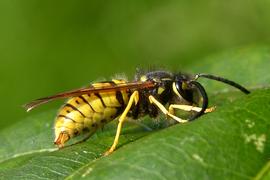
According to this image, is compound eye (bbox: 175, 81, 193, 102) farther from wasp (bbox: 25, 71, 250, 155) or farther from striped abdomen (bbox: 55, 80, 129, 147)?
striped abdomen (bbox: 55, 80, 129, 147)

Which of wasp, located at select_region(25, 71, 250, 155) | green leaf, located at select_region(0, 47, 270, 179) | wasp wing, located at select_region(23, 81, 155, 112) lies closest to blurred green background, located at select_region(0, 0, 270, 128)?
wasp, located at select_region(25, 71, 250, 155)

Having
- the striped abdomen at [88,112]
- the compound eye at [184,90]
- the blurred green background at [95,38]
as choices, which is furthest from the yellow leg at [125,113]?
the blurred green background at [95,38]

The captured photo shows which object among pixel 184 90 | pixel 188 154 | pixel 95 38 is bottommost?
pixel 188 154

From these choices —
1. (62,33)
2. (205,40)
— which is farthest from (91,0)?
(205,40)

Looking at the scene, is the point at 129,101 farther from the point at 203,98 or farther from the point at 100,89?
the point at 203,98

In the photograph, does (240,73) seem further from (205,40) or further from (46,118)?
(205,40)

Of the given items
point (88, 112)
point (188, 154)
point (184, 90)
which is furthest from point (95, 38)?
point (188, 154)
